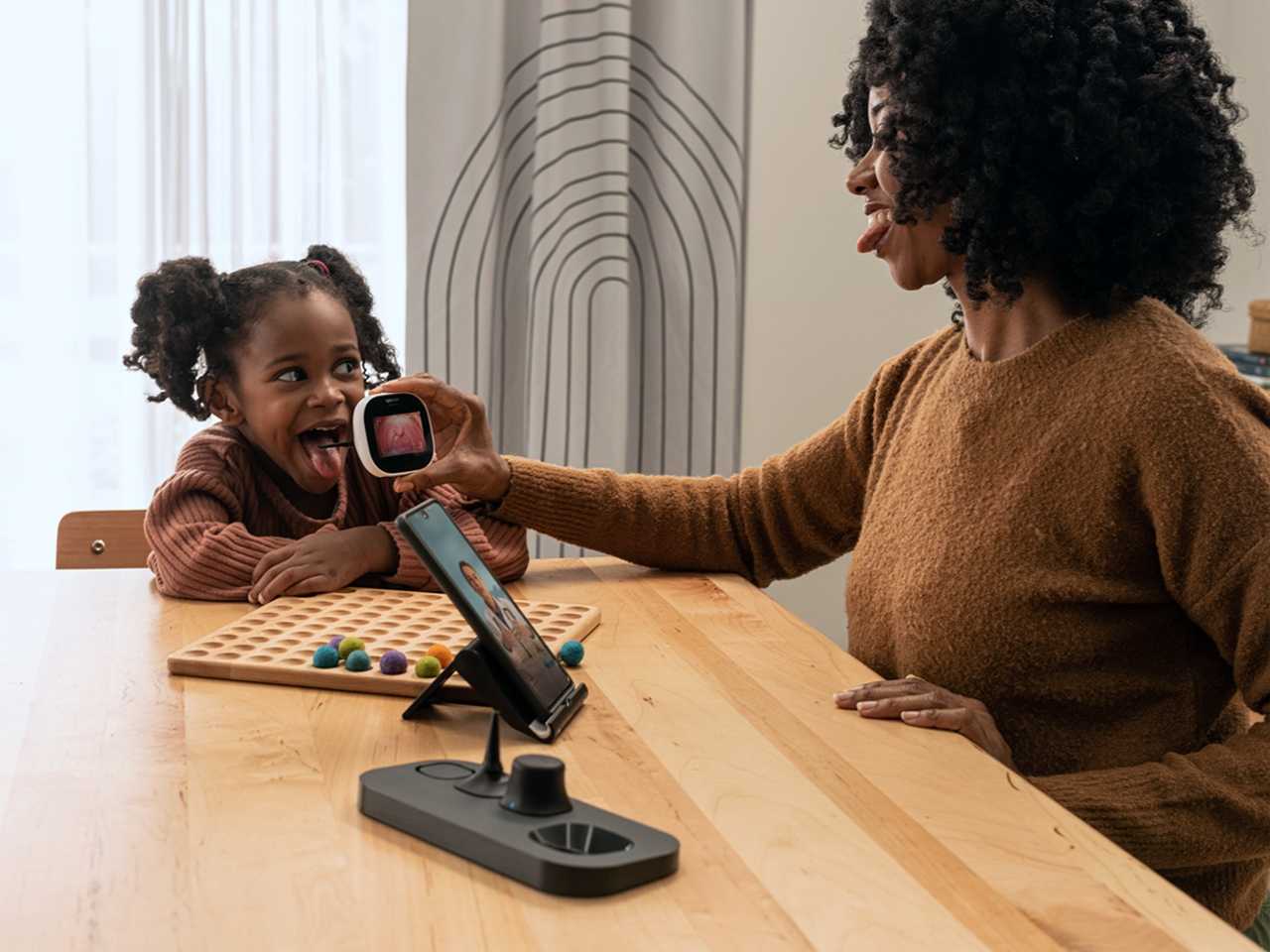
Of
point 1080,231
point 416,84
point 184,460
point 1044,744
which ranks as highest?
point 416,84

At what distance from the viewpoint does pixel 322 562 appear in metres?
1.44

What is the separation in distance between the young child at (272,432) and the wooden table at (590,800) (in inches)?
8.2

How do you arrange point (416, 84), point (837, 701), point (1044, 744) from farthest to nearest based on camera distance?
1. point (416, 84)
2. point (1044, 744)
3. point (837, 701)

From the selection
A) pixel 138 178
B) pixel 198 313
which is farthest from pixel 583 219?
pixel 198 313

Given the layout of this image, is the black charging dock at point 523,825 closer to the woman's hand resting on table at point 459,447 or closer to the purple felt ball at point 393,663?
the purple felt ball at point 393,663

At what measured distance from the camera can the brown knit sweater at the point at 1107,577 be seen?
3.63 feet

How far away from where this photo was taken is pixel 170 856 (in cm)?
83

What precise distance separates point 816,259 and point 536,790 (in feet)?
6.69

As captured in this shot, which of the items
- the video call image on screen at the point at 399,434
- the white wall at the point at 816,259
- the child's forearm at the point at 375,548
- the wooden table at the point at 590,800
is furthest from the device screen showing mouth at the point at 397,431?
the white wall at the point at 816,259

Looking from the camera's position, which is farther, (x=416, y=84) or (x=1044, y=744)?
(x=416, y=84)

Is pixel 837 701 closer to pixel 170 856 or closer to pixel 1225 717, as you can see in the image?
pixel 1225 717

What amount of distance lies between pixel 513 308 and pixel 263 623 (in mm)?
1378

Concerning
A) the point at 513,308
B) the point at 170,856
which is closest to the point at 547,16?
the point at 513,308

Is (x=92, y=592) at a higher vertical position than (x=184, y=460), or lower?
lower
